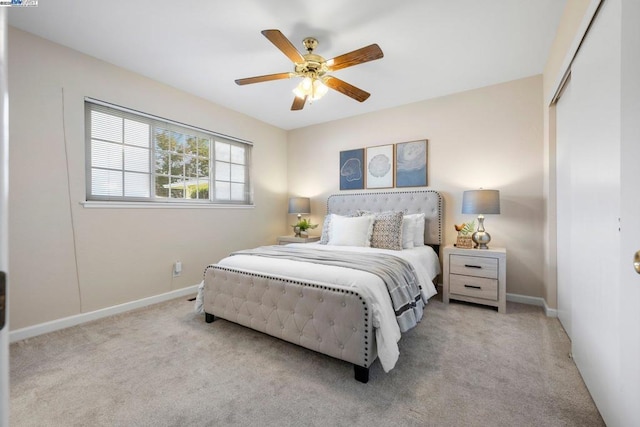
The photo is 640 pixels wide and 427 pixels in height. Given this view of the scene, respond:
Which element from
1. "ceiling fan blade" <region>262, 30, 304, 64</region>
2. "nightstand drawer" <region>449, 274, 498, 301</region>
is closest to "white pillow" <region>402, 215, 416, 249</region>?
"nightstand drawer" <region>449, 274, 498, 301</region>

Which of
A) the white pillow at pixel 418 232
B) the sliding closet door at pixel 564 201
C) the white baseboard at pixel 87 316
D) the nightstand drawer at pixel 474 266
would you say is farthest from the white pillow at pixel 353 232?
the white baseboard at pixel 87 316

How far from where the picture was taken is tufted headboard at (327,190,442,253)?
3.38 m

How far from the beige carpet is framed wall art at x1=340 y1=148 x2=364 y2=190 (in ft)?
7.66

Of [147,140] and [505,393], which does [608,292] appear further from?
[147,140]

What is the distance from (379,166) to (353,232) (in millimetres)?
1306

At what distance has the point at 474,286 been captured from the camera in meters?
2.82

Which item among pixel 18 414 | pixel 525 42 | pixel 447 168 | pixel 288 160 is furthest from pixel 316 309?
pixel 288 160

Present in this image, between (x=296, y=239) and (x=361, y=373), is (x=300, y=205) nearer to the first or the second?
(x=296, y=239)

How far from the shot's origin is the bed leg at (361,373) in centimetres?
160

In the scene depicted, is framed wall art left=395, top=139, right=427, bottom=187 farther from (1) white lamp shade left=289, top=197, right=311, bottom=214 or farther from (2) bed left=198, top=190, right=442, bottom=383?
(1) white lamp shade left=289, top=197, right=311, bottom=214

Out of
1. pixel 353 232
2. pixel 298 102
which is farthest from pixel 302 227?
pixel 298 102

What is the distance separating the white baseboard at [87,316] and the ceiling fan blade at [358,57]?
9.84ft

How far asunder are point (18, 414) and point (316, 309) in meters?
1.62

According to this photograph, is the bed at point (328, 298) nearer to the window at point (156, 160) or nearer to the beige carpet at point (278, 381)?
the beige carpet at point (278, 381)
